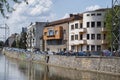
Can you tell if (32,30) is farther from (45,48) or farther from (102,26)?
(102,26)

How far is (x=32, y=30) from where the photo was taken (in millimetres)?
153750

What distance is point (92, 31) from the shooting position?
286ft

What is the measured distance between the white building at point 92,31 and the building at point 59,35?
6.04 metres

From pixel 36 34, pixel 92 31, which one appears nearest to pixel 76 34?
pixel 92 31

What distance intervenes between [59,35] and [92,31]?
66.6ft

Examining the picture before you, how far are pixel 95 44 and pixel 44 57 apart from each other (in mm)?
15472

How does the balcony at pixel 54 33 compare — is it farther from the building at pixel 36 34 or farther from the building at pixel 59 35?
the building at pixel 36 34

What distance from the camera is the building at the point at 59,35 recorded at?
101125mm

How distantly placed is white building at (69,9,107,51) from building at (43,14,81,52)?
238 inches

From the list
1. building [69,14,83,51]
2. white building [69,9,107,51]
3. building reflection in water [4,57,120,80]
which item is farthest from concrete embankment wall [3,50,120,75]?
building [69,14,83,51]

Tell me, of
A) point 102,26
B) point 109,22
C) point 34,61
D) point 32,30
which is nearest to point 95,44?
point 102,26

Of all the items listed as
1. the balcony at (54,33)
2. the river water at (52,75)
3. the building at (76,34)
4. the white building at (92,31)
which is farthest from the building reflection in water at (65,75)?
the balcony at (54,33)

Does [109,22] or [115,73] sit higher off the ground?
[109,22]

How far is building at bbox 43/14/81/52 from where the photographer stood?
332 ft
